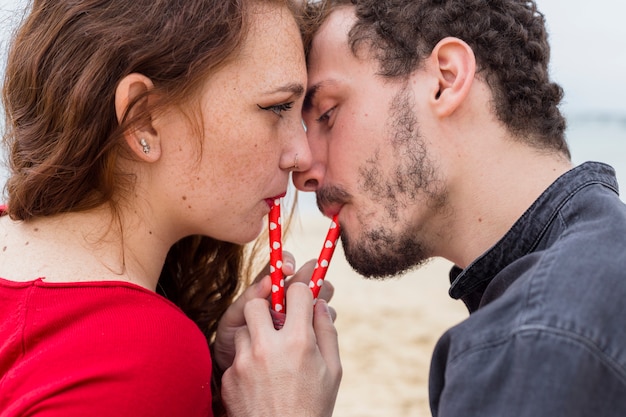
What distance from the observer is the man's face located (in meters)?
2.70

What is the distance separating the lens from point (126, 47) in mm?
2297

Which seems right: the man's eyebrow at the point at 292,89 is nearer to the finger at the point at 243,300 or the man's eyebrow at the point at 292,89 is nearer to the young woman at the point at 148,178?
the young woman at the point at 148,178

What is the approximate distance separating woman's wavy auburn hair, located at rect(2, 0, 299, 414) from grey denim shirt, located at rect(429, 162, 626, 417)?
1.15 metres

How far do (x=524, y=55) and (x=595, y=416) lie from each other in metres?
1.50

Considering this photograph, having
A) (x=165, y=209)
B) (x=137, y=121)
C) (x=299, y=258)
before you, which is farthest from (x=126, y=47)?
(x=299, y=258)

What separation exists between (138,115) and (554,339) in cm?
139

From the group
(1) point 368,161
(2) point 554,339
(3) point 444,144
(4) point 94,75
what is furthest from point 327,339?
(4) point 94,75

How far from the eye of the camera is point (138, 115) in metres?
2.33

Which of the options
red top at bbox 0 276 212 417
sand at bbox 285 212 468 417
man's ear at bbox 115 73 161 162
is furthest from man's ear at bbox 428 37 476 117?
sand at bbox 285 212 468 417

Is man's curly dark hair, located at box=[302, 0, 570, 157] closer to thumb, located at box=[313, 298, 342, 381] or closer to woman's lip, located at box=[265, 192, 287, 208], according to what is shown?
woman's lip, located at box=[265, 192, 287, 208]

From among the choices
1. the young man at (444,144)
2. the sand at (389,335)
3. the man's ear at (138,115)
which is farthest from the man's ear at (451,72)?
the sand at (389,335)

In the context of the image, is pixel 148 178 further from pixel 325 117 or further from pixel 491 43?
pixel 491 43

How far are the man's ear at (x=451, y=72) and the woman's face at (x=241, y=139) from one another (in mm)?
489

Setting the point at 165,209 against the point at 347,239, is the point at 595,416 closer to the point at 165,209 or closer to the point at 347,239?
the point at 347,239
